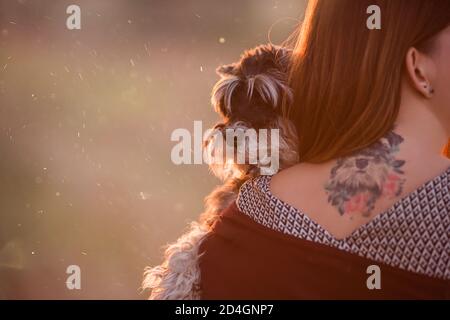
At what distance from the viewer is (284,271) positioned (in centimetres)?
183

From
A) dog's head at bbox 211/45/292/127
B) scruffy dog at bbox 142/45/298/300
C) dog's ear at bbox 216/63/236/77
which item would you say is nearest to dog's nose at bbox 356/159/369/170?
scruffy dog at bbox 142/45/298/300

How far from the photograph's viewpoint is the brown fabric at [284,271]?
171 centimetres

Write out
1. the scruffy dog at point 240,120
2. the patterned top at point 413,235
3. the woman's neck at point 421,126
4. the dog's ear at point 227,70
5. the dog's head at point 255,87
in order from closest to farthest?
1. the patterned top at point 413,235
2. the woman's neck at point 421,126
3. the scruffy dog at point 240,120
4. the dog's head at point 255,87
5. the dog's ear at point 227,70

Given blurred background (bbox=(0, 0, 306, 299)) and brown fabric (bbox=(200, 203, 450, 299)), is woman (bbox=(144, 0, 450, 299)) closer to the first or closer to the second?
brown fabric (bbox=(200, 203, 450, 299))

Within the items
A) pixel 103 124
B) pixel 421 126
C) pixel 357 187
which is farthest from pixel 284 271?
pixel 103 124

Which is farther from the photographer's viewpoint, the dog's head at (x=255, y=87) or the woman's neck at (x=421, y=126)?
the dog's head at (x=255, y=87)

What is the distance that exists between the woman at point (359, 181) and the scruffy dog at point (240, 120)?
1.06ft

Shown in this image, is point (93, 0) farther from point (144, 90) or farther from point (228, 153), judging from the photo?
point (228, 153)

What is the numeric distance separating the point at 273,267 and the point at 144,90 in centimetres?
680

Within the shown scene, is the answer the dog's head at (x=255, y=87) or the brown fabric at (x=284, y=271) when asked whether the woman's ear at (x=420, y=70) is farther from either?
the dog's head at (x=255, y=87)

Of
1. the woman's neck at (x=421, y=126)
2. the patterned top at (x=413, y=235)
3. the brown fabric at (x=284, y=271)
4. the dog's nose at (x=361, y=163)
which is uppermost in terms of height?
the woman's neck at (x=421, y=126)

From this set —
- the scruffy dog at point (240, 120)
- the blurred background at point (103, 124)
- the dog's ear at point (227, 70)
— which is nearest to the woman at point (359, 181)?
the scruffy dog at point (240, 120)

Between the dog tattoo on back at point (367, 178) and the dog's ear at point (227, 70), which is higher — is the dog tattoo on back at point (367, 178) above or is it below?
below
